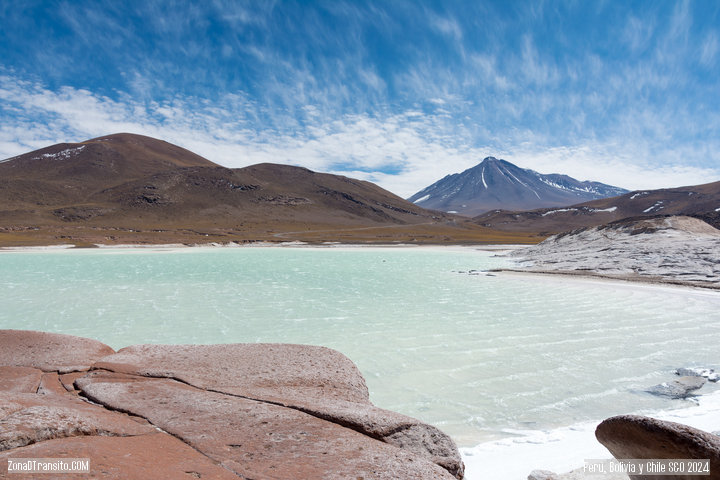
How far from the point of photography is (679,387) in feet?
23.4

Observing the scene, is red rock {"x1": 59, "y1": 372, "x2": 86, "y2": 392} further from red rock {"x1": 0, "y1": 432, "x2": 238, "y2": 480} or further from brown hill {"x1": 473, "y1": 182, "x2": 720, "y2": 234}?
brown hill {"x1": 473, "y1": 182, "x2": 720, "y2": 234}

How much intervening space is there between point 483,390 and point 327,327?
5324mm

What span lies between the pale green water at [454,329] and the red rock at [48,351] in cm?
291

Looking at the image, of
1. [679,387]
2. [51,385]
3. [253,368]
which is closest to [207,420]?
[253,368]

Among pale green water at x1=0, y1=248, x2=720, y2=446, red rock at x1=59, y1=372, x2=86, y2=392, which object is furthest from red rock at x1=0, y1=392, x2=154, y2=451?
pale green water at x1=0, y1=248, x2=720, y2=446

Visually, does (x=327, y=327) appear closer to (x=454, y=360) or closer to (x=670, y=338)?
(x=454, y=360)

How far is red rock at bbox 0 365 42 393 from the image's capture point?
456 centimetres

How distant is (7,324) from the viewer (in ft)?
38.2

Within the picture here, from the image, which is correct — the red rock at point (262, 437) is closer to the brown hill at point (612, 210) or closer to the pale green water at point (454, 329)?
the pale green water at point (454, 329)

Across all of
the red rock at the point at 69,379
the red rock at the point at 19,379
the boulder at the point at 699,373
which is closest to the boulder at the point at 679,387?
the boulder at the point at 699,373

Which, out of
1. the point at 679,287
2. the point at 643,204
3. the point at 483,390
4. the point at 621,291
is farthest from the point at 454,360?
the point at 643,204

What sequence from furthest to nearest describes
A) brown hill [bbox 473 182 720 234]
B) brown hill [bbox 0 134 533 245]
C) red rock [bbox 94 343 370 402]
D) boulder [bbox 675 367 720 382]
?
brown hill [bbox 473 182 720 234], brown hill [bbox 0 134 533 245], boulder [bbox 675 367 720 382], red rock [bbox 94 343 370 402]

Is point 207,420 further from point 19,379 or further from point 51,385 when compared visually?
point 19,379

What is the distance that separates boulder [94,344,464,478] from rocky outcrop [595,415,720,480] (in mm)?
1432
